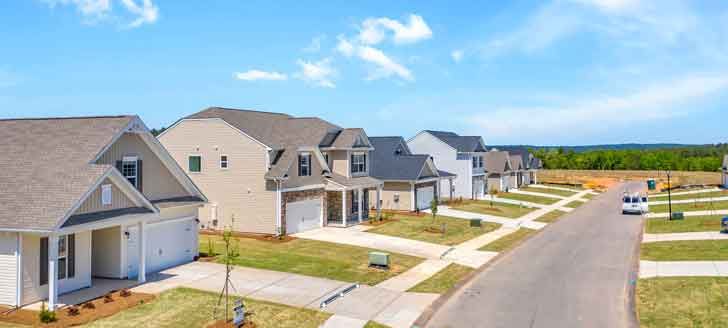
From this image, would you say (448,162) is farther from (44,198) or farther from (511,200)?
(44,198)

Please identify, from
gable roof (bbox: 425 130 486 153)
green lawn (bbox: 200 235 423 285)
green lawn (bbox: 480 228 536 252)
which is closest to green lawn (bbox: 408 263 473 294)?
green lawn (bbox: 200 235 423 285)

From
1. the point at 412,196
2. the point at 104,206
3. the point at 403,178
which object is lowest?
the point at 412,196

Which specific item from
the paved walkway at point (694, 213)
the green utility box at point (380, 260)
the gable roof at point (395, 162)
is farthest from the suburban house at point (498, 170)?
the green utility box at point (380, 260)

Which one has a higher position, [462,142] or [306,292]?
[462,142]

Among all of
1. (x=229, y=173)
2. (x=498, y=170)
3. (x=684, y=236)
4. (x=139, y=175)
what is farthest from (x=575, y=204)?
(x=139, y=175)

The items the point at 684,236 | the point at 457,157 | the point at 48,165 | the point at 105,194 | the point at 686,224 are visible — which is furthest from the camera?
the point at 457,157

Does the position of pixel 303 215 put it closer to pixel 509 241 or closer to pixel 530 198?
pixel 509 241
